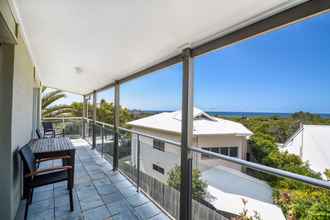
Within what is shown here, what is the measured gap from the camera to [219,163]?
1858 mm

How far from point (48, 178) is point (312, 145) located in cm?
301

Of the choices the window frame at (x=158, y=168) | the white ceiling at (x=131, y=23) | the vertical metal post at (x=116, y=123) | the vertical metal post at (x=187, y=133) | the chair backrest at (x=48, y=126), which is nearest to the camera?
the white ceiling at (x=131, y=23)

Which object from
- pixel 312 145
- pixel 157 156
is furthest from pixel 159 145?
pixel 312 145

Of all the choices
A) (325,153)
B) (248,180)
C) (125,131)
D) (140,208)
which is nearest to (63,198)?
(140,208)

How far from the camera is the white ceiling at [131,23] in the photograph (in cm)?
138

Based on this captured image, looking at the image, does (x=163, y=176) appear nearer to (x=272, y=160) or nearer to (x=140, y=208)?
(x=140, y=208)

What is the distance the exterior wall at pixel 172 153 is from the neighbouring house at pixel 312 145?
0.44 m

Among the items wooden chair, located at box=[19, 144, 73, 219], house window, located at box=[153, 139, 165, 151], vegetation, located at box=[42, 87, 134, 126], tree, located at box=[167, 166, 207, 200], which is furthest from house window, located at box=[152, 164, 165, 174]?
vegetation, located at box=[42, 87, 134, 126]

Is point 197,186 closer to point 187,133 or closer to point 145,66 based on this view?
point 187,133

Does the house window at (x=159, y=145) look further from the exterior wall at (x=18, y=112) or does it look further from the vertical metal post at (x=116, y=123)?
the exterior wall at (x=18, y=112)

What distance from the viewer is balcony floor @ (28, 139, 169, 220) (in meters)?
2.47

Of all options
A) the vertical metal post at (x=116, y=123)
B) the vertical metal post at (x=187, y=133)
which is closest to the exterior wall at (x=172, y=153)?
the vertical metal post at (x=187, y=133)

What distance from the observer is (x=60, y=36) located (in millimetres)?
2363

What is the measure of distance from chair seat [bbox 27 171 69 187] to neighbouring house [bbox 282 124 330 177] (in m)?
2.70
